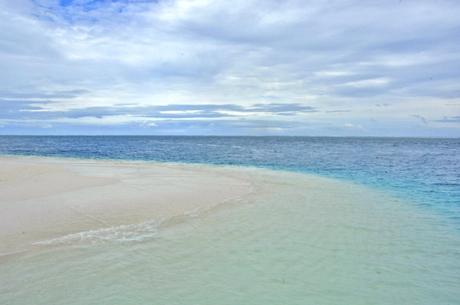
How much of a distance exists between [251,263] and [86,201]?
297 inches

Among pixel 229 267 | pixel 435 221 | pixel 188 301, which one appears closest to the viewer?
pixel 188 301

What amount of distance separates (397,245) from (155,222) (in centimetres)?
621

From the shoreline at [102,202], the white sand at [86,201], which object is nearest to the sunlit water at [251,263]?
the shoreline at [102,202]

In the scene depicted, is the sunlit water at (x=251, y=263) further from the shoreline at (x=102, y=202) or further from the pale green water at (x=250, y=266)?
the shoreline at (x=102, y=202)

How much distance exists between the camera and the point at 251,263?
7.04m

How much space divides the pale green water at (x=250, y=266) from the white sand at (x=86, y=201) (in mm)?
1112

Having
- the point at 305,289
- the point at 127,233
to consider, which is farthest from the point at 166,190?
the point at 305,289

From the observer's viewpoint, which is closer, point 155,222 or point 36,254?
point 36,254

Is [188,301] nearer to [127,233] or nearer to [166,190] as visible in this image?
[127,233]

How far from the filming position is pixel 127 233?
8.87 metres

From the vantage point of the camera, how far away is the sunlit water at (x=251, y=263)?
224 inches

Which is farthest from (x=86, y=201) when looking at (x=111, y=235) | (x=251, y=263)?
(x=251, y=263)

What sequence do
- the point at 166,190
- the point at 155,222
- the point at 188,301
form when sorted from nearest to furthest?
the point at 188,301, the point at 155,222, the point at 166,190

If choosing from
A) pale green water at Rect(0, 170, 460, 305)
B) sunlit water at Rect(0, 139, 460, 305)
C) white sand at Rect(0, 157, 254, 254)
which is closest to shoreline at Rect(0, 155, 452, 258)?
white sand at Rect(0, 157, 254, 254)
